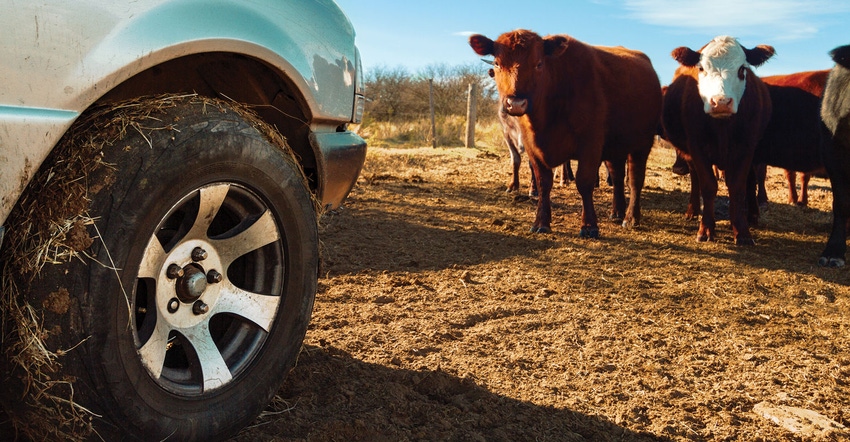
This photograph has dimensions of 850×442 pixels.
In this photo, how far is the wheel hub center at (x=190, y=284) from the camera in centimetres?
232

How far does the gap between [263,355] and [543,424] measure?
3.86ft

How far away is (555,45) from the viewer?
307 inches

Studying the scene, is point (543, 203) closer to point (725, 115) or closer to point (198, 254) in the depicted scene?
point (725, 115)

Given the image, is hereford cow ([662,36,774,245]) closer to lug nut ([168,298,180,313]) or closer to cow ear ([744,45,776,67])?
cow ear ([744,45,776,67])

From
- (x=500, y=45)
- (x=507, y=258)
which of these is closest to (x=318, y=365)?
(x=507, y=258)

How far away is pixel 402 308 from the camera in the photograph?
15.5ft

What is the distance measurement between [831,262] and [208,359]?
6.41 metres

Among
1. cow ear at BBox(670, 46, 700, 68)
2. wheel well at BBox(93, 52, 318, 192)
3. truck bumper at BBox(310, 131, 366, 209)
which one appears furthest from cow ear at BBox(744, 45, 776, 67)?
wheel well at BBox(93, 52, 318, 192)

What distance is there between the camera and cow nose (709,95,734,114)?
7480 mm

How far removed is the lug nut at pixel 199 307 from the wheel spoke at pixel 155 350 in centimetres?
13

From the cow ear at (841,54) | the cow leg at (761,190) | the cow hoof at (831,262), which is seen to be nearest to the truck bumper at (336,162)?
the cow hoof at (831,262)

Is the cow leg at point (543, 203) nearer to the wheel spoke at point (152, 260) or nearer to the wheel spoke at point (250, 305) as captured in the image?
the wheel spoke at point (250, 305)

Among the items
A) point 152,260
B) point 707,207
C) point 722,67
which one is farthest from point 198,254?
point 722,67

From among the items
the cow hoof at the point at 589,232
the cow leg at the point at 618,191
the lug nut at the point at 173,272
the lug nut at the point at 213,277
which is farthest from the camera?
the cow leg at the point at 618,191
